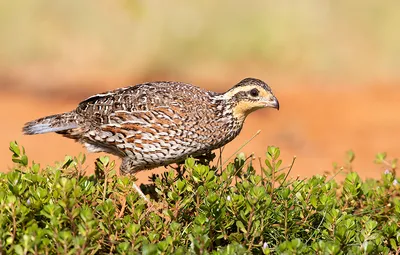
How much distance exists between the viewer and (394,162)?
6.08 m

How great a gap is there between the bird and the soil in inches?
127

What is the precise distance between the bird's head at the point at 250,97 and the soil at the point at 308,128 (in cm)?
339

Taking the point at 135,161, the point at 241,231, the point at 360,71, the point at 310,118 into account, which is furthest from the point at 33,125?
the point at 360,71

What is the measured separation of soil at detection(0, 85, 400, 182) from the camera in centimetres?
1107

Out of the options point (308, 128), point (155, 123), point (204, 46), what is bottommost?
point (155, 123)

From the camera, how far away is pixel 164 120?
20.8ft

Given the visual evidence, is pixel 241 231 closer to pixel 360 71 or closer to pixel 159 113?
pixel 159 113

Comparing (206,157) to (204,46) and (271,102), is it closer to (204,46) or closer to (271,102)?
(271,102)

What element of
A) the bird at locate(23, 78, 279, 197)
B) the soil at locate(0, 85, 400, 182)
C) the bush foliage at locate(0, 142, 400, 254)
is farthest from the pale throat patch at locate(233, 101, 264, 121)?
the soil at locate(0, 85, 400, 182)

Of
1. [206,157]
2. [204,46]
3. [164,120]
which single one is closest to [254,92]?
[206,157]

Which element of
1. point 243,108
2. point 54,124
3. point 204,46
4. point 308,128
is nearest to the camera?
point 243,108

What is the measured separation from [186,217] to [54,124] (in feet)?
7.86

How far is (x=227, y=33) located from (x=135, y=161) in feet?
29.3

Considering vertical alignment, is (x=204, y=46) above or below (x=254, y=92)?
above
